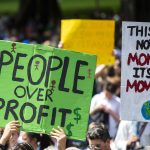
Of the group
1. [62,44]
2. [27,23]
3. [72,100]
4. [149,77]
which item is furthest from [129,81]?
[27,23]

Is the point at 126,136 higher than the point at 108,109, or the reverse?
the point at 108,109

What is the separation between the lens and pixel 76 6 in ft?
126

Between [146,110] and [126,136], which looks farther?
[126,136]

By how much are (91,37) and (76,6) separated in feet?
→ 84.0

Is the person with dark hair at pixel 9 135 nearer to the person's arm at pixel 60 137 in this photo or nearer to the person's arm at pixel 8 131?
the person's arm at pixel 8 131

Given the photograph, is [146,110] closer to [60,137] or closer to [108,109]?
[60,137]

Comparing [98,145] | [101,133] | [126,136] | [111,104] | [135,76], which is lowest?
[98,145]

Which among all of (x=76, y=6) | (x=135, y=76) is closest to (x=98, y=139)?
(x=135, y=76)

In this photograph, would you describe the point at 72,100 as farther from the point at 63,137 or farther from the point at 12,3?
the point at 12,3

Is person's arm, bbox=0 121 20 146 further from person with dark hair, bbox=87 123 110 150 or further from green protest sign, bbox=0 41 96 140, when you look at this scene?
person with dark hair, bbox=87 123 110 150

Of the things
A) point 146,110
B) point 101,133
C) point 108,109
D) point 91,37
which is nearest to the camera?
point 101,133

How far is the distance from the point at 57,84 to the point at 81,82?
8.9 inches

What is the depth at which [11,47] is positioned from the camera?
905 cm

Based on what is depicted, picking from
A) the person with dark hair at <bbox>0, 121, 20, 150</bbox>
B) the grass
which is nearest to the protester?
the person with dark hair at <bbox>0, 121, 20, 150</bbox>
